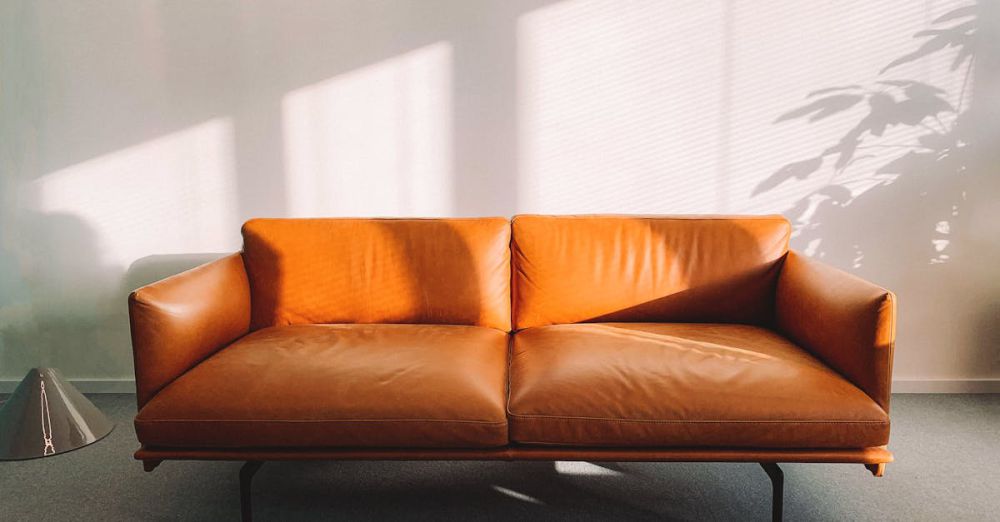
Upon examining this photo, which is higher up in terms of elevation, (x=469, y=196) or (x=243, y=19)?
(x=243, y=19)

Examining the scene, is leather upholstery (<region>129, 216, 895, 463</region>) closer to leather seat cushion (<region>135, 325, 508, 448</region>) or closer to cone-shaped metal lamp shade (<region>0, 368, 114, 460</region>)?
leather seat cushion (<region>135, 325, 508, 448</region>)

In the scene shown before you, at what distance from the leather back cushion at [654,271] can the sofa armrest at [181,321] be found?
917 millimetres

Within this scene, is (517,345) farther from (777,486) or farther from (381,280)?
(777,486)

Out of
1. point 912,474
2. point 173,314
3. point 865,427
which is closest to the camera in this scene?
point 865,427

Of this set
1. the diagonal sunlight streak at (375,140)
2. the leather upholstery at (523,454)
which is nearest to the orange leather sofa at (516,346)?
the leather upholstery at (523,454)

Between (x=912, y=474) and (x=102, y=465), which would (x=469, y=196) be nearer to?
(x=102, y=465)

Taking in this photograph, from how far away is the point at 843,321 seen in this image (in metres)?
1.63

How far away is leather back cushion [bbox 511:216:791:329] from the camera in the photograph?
211 centimetres

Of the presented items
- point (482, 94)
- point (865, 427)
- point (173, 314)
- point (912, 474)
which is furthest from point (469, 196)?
point (912, 474)

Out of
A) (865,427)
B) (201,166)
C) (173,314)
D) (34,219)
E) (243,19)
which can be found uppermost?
(243,19)

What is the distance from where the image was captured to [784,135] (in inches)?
100.0

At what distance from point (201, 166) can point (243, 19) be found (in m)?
0.60

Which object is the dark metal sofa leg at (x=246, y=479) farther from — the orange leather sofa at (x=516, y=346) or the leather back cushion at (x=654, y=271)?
the leather back cushion at (x=654, y=271)

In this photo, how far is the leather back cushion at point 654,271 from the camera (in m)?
2.11
